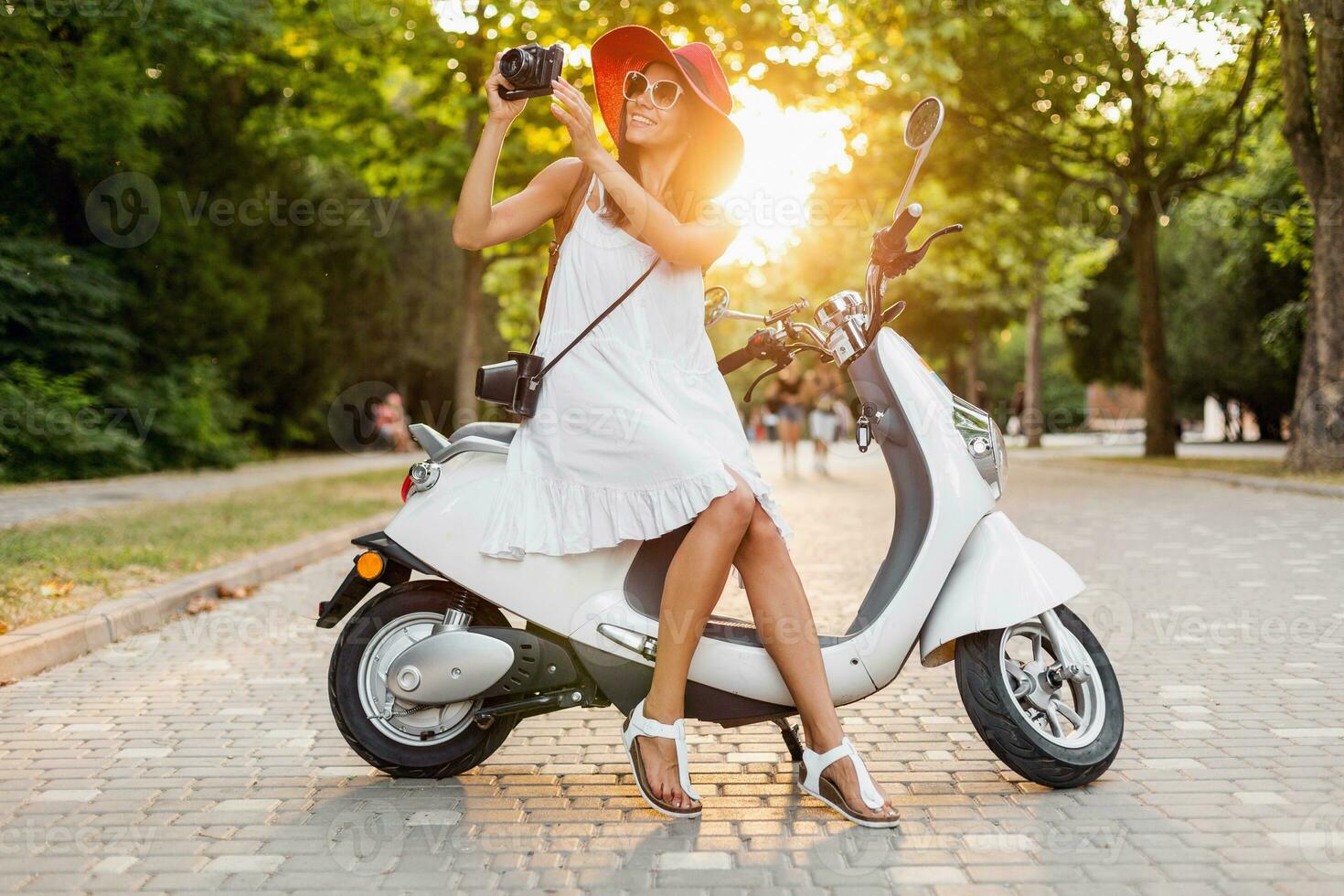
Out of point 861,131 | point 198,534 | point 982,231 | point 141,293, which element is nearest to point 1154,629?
point 198,534

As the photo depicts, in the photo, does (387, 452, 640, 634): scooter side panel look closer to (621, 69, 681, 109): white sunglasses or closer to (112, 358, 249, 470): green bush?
(621, 69, 681, 109): white sunglasses

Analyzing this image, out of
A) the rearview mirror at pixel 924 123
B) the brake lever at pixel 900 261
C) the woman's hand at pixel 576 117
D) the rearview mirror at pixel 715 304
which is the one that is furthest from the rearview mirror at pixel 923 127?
the woman's hand at pixel 576 117

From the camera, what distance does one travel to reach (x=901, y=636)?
11.5 ft

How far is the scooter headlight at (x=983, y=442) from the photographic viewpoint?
363 centimetres

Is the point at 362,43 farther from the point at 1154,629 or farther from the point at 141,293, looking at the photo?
the point at 1154,629

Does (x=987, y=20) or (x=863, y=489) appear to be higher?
(x=987, y=20)

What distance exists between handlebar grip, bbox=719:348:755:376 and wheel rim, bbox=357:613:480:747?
106cm

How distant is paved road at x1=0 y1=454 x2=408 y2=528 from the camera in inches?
473

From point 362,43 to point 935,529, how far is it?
16.3 metres

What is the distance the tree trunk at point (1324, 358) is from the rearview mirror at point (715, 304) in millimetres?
14581

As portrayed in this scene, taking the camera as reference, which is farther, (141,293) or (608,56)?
(141,293)

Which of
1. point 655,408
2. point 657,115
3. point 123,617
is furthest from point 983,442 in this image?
point 123,617

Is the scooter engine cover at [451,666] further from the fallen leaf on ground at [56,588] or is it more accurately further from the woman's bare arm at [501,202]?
the fallen leaf on ground at [56,588]

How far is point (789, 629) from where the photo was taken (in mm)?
3379
